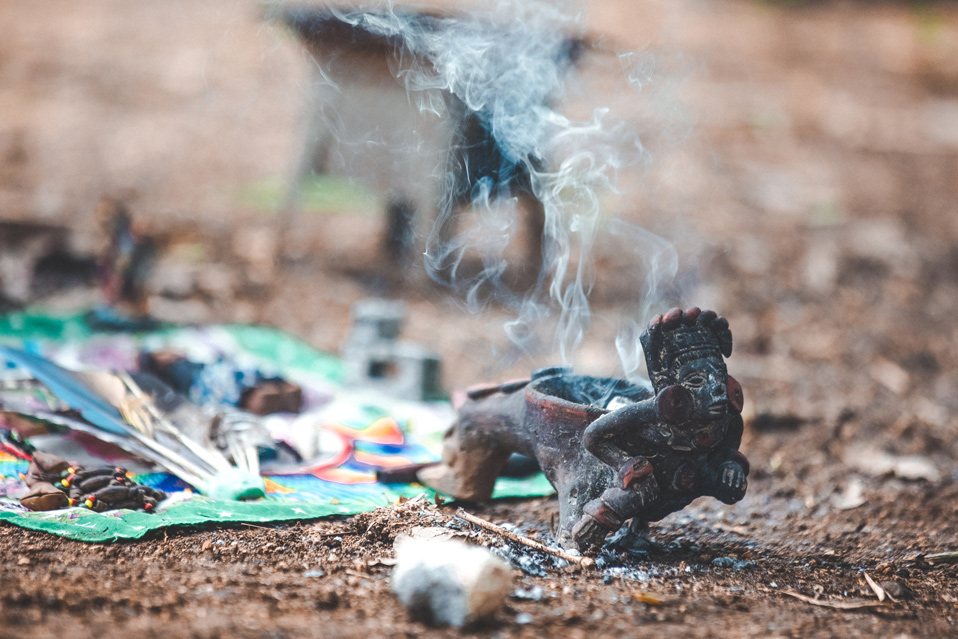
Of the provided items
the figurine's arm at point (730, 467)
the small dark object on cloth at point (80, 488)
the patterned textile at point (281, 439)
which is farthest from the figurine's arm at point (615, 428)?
the small dark object on cloth at point (80, 488)

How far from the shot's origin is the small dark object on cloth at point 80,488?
277 cm

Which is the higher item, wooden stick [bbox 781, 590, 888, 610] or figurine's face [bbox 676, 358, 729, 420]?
figurine's face [bbox 676, 358, 729, 420]

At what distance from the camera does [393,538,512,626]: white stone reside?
6.64 ft

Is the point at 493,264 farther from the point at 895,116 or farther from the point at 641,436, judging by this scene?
the point at 895,116

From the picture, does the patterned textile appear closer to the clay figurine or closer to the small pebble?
the clay figurine

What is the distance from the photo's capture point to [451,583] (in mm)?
2037

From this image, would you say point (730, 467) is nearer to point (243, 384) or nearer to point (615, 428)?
point (615, 428)

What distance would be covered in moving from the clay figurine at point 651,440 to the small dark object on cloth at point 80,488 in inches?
60.4

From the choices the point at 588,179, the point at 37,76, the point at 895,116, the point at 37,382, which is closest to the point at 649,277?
the point at 588,179

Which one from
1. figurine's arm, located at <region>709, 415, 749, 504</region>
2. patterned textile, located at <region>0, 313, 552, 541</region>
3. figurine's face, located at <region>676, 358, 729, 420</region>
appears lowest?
patterned textile, located at <region>0, 313, 552, 541</region>

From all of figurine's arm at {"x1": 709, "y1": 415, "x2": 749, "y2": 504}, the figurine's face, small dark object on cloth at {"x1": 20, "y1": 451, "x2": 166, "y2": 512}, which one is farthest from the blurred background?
small dark object on cloth at {"x1": 20, "y1": 451, "x2": 166, "y2": 512}

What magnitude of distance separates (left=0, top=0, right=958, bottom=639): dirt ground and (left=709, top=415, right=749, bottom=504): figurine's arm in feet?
1.02

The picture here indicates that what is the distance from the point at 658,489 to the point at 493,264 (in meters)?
5.09

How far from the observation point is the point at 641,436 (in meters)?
2.47
